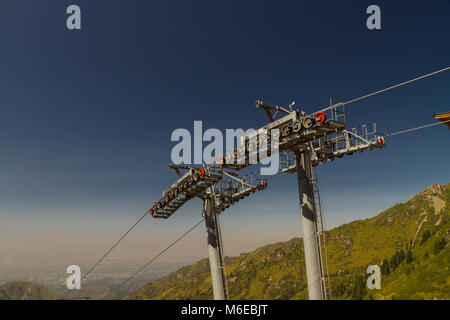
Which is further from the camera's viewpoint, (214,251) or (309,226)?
(214,251)

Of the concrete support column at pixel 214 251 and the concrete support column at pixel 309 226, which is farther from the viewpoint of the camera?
the concrete support column at pixel 214 251

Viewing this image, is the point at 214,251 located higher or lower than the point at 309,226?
lower

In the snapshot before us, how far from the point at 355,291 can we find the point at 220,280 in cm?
17555

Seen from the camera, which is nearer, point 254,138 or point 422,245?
point 254,138

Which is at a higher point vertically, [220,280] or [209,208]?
[209,208]

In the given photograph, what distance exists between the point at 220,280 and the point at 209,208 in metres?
7.02

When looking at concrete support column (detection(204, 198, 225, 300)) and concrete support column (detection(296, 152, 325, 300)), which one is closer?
concrete support column (detection(296, 152, 325, 300))
